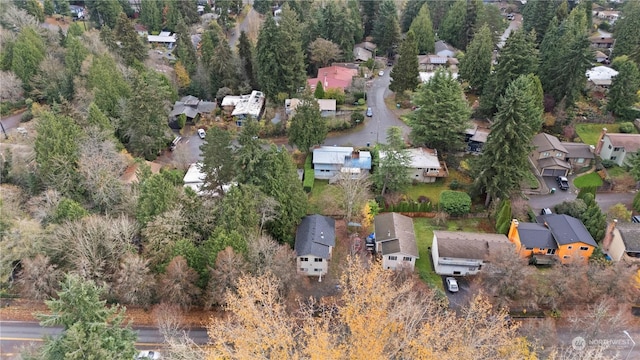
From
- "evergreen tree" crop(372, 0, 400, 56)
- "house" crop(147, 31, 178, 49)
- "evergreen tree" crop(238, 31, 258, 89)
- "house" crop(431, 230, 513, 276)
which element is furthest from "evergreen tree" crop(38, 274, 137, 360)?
"house" crop(147, 31, 178, 49)

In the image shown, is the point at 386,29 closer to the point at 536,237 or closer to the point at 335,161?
the point at 335,161

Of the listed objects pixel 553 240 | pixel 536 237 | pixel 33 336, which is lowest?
pixel 33 336

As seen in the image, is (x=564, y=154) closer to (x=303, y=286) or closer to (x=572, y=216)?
(x=572, y=216)

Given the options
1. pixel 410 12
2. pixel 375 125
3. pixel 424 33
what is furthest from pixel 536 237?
pixel 410 12

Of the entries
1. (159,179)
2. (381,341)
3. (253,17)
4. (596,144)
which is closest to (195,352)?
(381,341)

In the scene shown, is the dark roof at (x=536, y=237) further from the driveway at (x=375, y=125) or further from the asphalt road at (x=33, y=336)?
the asphalt road at (x=33, y=336)
